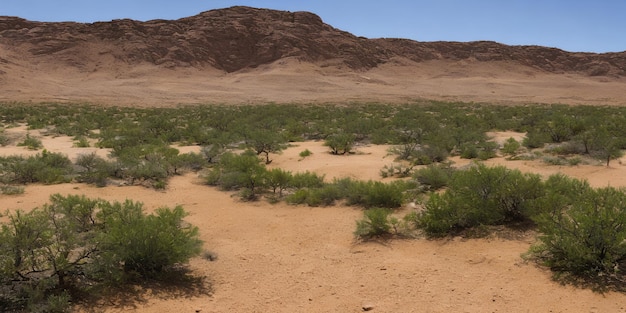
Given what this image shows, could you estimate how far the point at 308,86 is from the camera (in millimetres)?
67125

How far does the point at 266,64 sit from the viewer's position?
79750mm

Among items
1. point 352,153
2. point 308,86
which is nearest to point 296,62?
point 308,86

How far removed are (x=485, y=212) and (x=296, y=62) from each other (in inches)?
2901

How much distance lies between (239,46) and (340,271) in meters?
81.6

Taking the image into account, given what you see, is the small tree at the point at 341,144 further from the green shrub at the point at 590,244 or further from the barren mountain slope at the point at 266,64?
the barren mountain slope at the point at 266,64

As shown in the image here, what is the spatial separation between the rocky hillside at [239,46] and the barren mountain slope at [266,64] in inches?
8.0

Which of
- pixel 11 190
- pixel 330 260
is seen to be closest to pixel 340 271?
pixel 330 260

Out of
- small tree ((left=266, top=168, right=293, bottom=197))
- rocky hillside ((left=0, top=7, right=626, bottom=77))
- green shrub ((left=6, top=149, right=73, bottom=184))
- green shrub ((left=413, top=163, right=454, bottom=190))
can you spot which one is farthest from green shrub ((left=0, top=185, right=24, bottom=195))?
rocky hillside ((left=0, top=7, right=626, bottom=77))

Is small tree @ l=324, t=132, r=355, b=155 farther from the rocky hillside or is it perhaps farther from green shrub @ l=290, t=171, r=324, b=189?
the rocky hillside

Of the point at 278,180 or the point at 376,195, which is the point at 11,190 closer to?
the point at 278,180

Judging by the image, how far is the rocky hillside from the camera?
76250 mm

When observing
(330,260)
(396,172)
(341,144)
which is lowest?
(330,260)

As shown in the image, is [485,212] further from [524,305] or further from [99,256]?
[99,256]

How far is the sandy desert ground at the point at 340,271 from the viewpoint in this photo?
5098 millimetres
